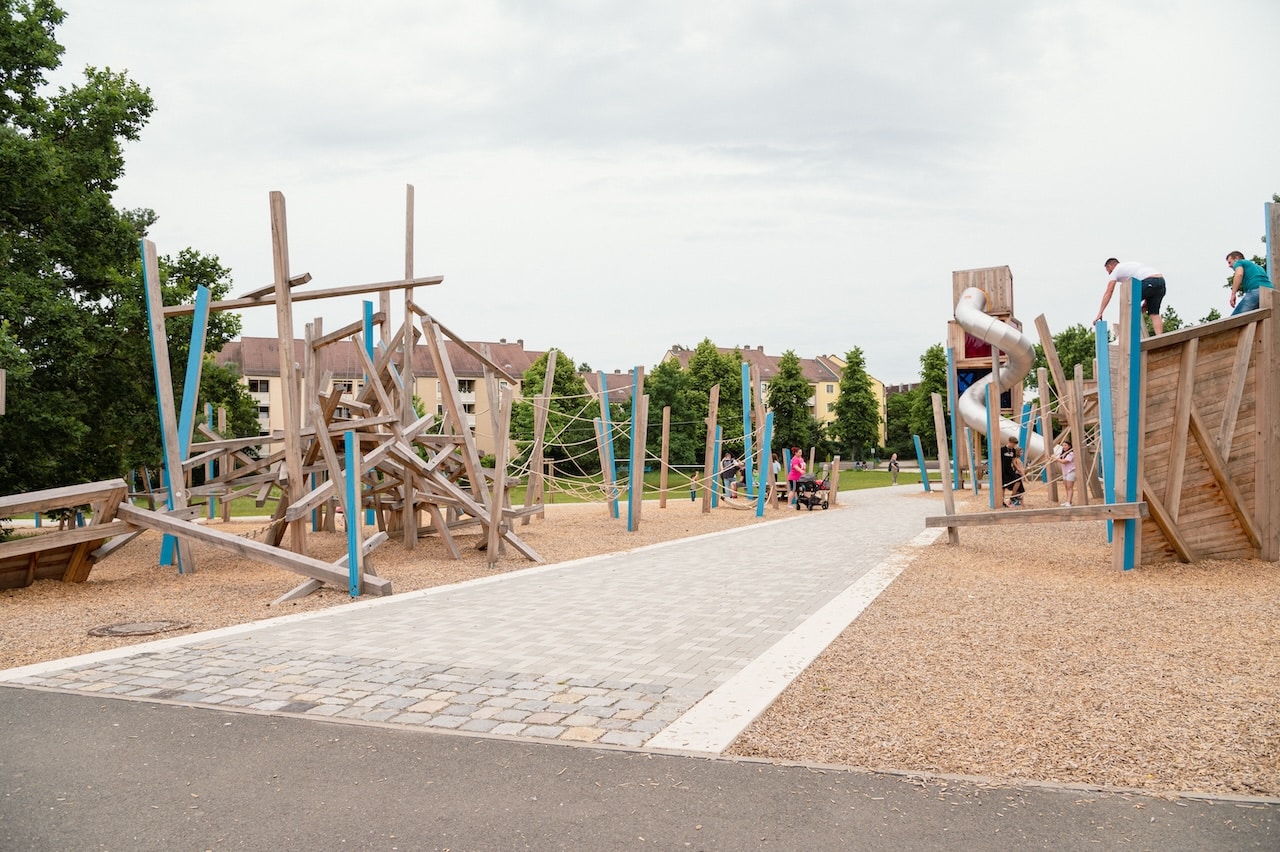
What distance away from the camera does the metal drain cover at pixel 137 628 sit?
22.7 feet

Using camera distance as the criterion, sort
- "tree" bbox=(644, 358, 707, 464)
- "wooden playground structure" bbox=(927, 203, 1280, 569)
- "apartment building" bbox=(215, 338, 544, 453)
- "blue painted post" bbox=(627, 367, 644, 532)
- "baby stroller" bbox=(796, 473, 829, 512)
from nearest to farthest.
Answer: "wooden playground structure" bbox=(927, 203, 1280, 569) < "blue painted post" bbox=(627, 367, 644, 532) < "baby stroller" bbox=(796, 473, 829, 512) < "tree" bbox=(644, 358, 707, 464) < "apartment building" bbox=(215, 338, 544, 453)

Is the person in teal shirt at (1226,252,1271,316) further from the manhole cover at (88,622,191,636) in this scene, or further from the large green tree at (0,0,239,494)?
the large green tree at (0,0,239,494)

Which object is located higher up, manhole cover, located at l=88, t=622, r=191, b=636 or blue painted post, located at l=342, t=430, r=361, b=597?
blue painted post, located at l=342, t=430, r=361, b=597

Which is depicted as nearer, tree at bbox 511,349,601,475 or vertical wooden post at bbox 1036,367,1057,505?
vertical wooden post at bbox 1036,367,1057,505

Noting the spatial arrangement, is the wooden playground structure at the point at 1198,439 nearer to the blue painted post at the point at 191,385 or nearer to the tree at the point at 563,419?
the blue painted post at the point at 191,385

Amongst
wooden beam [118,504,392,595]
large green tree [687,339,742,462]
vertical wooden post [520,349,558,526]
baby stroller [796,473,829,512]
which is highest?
large green tree [687,339,742,462]

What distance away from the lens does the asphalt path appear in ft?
10.2

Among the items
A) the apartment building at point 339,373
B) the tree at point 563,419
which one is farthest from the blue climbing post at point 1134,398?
the apartment building at point 339,373

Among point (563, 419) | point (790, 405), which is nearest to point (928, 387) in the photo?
point (790, 405)

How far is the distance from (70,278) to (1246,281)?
15104 mm

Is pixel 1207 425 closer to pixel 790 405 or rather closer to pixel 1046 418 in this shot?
pixel 1046 418

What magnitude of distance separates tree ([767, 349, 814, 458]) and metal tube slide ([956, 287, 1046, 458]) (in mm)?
39043

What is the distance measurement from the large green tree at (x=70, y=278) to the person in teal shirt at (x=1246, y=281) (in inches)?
525

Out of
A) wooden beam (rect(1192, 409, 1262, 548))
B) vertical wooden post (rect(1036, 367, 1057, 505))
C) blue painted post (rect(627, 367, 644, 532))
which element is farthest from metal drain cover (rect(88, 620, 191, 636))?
vertical wooden post (rect(1036, 367, 1057, 505))
